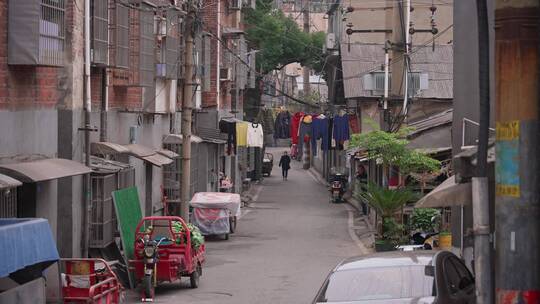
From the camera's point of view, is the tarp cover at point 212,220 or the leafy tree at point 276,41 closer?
the tarp cover at point 212,220

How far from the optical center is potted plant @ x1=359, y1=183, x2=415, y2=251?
87.1ft

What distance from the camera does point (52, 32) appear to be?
57.1ft

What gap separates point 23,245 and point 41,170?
187 inches

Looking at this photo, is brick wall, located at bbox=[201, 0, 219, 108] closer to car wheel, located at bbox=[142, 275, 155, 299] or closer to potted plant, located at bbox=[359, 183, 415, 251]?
potted plant, located at bbox=[359, 183, 415, 251]

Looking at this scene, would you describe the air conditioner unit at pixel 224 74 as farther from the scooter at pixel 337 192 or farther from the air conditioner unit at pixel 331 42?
the air conditioner unit at pixel 331 42

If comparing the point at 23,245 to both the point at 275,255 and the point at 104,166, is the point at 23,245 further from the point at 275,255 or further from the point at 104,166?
the point at 275,255

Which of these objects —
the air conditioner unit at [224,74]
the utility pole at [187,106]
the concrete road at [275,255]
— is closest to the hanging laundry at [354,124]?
the concrete road at [275,255]

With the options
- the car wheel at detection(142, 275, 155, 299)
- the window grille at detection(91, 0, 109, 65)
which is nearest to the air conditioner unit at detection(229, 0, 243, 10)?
the window grille at detection(91, 0, 109, 65)

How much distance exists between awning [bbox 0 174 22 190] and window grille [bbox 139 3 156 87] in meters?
11.5

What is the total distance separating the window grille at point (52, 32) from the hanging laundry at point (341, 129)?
26.0 metres

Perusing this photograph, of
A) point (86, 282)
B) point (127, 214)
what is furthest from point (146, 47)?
point (86, 282)

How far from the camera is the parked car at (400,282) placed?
1130cm

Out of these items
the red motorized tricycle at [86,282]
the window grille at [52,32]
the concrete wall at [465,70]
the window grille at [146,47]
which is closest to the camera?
the red motorized tricycle at [86,282]

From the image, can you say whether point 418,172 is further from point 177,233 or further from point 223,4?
point 223,4
